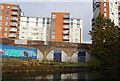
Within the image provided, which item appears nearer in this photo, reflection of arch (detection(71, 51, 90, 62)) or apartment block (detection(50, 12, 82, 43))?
reflection of arch (detection(71, 51, 90, 62))

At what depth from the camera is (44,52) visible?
145ft

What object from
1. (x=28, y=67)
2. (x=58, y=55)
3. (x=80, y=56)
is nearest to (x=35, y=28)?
(x=58, y=55)

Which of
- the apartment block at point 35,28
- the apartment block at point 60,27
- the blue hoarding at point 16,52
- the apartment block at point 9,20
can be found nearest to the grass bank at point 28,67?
the blue hoarding at point 16,52

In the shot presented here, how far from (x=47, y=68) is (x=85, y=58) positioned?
1926 cm

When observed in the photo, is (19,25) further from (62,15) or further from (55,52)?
(55,52)

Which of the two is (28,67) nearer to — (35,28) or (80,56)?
(80,56)

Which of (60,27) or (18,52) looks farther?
(60,27)

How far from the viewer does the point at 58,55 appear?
45.1 meters

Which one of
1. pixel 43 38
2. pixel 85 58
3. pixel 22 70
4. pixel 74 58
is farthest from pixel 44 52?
pixel 43 38

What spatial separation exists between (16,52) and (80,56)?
18546 mm

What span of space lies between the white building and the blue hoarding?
41.5 meters

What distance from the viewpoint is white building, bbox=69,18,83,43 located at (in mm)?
82500

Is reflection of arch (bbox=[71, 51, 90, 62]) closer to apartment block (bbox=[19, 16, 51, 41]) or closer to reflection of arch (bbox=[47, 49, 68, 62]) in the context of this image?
reflection of arch (bbox=[47, 49, 68, 62])

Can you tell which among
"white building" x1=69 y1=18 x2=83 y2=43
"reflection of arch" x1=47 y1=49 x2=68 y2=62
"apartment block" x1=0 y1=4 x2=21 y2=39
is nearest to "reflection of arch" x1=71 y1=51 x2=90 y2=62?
"reflection of arch" x1=47 y1=49 x2=68 y2=62
